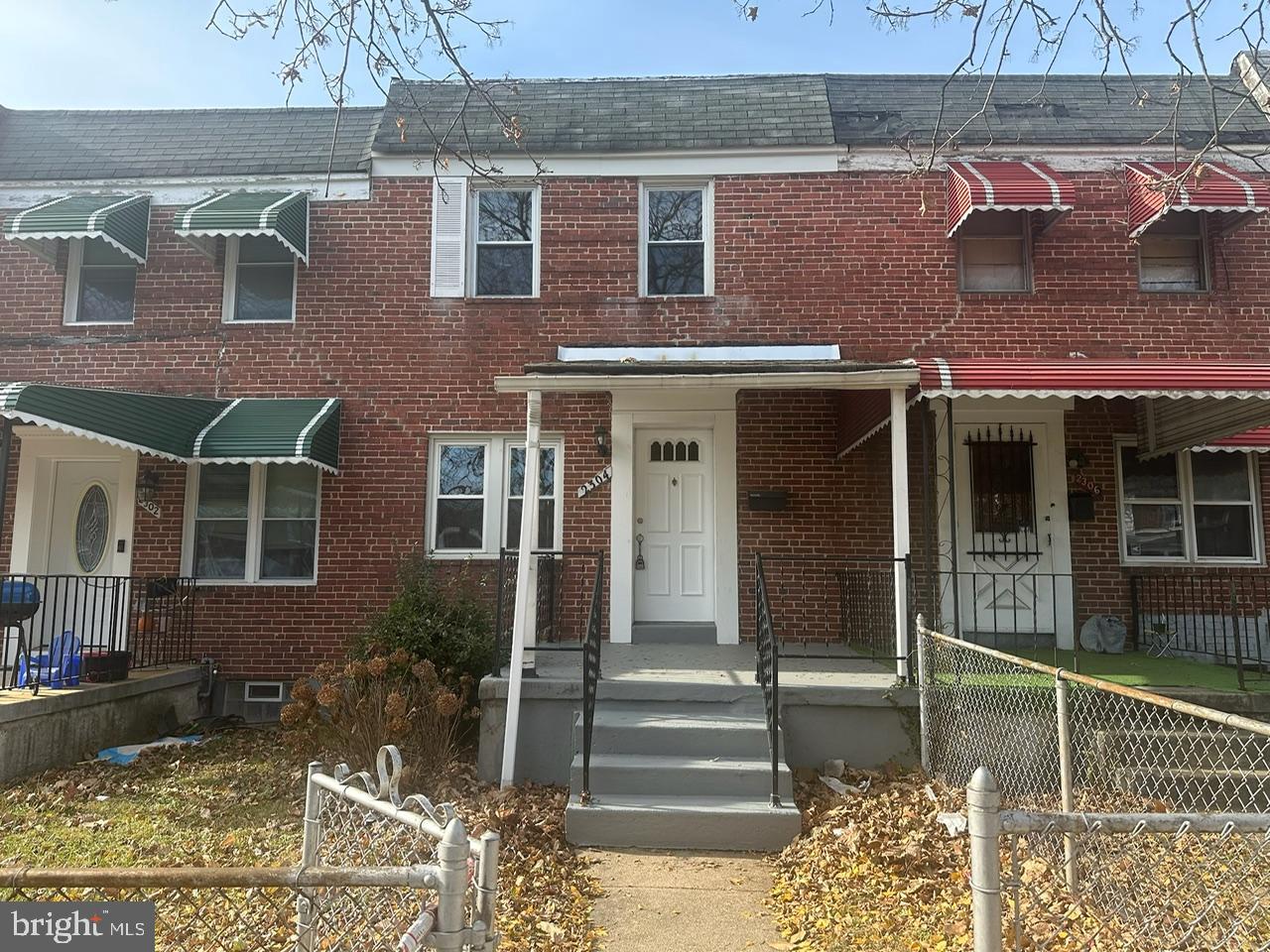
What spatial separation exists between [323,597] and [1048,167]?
9529 mm

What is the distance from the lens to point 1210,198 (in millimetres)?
8398

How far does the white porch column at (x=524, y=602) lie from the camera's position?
6.05 meters

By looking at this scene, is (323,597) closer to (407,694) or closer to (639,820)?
(407,694)

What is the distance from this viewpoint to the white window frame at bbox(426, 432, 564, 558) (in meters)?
8.83

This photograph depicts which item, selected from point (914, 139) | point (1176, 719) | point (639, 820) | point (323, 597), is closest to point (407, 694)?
point (639, 820)

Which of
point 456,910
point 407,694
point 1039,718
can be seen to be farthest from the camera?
point 407,694

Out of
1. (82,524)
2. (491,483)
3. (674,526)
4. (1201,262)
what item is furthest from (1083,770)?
(82,524)

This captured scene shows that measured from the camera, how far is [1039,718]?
5918 millimetres

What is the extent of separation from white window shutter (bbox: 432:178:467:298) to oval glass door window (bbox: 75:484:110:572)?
4.47 metres

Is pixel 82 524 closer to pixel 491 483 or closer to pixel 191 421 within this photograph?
pixel 191 421

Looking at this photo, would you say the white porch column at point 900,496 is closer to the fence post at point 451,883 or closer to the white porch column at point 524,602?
the white porch column at point 524,602

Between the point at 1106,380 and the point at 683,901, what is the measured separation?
529cm

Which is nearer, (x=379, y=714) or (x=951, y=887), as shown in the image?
(x=951, y=887)

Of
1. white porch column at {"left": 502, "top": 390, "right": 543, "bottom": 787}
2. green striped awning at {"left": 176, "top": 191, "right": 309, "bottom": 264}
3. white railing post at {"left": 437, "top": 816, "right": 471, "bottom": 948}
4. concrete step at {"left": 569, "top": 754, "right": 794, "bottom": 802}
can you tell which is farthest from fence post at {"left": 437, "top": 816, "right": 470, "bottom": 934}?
green striped awning at {"left": 176, "top": 191, "right": 309, "bottom": 264}
